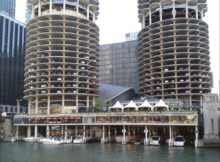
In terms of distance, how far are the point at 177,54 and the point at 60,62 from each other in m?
53.1

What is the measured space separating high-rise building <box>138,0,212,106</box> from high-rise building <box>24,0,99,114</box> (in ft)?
87.3

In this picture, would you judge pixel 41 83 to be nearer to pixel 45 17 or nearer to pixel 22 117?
pixel 22 117

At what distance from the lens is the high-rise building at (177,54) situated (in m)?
157

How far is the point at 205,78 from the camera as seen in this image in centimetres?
15875

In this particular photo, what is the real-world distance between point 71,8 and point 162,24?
145ft

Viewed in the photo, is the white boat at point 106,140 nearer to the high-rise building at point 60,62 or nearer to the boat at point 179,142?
the boat at point 179,142

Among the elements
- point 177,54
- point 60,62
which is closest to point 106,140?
point 60,62

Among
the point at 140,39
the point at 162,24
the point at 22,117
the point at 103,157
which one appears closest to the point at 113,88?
the point at 140,39

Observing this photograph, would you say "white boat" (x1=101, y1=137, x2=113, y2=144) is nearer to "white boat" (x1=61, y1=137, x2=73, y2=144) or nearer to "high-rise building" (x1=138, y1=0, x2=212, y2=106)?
"white boat" (x1=61, y1=137, x2=73, y2=144)

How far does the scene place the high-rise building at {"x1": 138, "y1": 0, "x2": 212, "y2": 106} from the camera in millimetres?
156875

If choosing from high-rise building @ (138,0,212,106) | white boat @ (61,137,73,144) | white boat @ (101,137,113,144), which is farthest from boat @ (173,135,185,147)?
high-rise building @ (138,0,212,106)

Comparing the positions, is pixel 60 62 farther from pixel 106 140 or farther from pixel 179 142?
pixel 179 142

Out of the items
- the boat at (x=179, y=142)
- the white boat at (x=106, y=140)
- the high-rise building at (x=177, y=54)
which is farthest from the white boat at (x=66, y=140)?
the high-rise building at (x=177, y=54)

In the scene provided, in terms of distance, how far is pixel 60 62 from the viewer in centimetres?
15175
